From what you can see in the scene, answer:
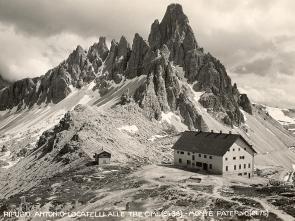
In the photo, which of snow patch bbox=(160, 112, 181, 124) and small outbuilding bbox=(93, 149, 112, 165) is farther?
snow patch bbox=(160, 112, 181, 124)

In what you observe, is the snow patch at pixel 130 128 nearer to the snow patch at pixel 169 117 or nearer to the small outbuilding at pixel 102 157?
the snow patch at pixel 169 117

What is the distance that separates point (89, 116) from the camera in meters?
130

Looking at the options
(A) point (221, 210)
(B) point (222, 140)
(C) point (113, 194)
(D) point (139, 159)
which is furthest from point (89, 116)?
(A) point (221, 210)

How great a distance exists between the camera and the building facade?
77750 millimetres

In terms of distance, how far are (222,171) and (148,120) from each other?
8398 centimetres

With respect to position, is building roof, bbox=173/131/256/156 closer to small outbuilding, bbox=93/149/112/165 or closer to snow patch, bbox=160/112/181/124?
small outbuilding, bbox=93/149/112/165

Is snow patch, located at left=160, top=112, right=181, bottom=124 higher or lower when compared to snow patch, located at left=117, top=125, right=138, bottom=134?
higher

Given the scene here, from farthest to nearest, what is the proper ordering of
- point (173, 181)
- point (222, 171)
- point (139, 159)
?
A: point (139, 159) < point (222, 171) < point (173, 181)

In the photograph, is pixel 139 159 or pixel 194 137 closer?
pixel 194 137

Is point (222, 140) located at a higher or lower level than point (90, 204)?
higher

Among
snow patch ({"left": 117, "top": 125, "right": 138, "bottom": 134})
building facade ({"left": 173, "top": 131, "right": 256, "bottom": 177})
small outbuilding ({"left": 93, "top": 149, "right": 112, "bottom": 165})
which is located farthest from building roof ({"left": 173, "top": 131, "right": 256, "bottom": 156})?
snow patch ({"left": 117, "top": 125, "right": 138, "bottom": 134})

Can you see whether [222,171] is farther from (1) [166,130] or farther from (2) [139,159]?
(1) [166,130]

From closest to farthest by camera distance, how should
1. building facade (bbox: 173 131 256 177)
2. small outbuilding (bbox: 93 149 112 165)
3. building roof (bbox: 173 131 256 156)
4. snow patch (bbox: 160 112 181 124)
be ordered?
1. building facade (bbox: 173 131 256 177)
2. building roof (bbox: 173 131 256 156)
3. small outbuilding (bbox: 93 149 112 165)
4. snow patch (bbox: 160 112 181 124)

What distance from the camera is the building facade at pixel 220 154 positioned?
7775 centimetres
